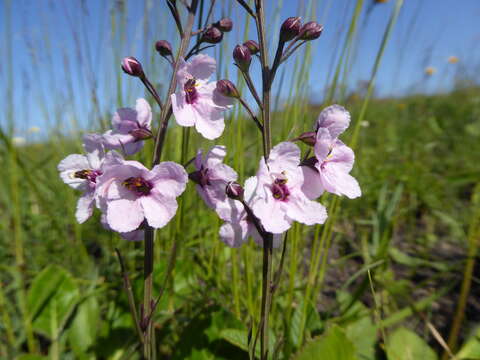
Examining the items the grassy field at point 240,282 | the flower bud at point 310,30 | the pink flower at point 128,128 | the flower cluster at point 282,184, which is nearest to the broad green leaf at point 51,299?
the grassy field at point 240,282

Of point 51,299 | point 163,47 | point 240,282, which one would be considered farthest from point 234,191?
point 51,299

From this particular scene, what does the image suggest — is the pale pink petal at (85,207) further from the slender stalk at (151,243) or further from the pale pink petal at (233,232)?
the pale pink petal at (233,232)

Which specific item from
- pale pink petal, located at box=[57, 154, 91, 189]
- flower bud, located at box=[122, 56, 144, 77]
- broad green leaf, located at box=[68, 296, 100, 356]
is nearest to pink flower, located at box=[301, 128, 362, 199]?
flower bud, located at box=[122, 56, 144, 77]

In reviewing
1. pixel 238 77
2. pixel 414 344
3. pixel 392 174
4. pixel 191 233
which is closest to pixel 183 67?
pixel 238 77

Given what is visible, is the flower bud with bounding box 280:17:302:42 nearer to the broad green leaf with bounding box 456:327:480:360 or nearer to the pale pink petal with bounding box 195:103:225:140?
the pale pink petal with bounding box 195:103:225:140

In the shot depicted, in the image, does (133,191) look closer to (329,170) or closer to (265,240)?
(265,240)

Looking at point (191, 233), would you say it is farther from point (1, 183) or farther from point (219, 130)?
point (1, 183)
